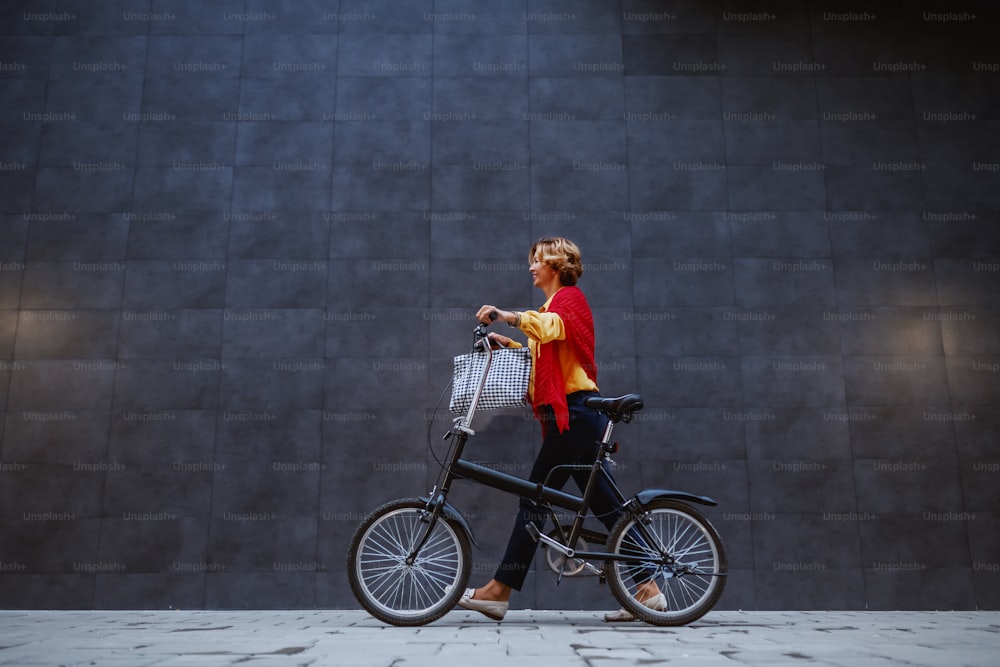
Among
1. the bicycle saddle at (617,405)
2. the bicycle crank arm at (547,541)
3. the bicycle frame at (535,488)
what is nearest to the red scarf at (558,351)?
the bicycle saddle at (617,405)

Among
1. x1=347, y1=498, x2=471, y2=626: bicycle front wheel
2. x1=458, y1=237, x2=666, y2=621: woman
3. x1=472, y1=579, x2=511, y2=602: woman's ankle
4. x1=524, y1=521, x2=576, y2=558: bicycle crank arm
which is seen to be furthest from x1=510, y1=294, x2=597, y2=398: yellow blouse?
x1=472, y1=579, x2=511, y2=602: woman's ankle

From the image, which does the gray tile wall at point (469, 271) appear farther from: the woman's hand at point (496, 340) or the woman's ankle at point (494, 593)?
the woman's hand at point (496, 340)

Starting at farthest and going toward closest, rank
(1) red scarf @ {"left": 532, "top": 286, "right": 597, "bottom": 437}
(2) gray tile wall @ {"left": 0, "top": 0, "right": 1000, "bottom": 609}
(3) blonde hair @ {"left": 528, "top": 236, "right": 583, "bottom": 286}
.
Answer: (2) gray tile wall @ {"left": 0, "top": 0, "right": 1000, "bottom": 609} < (3) blonde hair @ {"left": 528, "top": 236, "right": 583, "bottom": 286} < (1) red scarf @ {"left": 532, "top": 286, "right": 597, "bottom": 437}

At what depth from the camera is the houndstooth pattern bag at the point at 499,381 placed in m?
3.29

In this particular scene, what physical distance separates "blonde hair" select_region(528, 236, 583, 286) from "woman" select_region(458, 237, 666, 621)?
0.26 feet

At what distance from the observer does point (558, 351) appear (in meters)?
3.52

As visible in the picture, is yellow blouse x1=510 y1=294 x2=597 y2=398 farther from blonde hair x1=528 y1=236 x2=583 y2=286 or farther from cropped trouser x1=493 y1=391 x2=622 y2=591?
blonde hair x1=528 y1=236 x2=583 y2=286

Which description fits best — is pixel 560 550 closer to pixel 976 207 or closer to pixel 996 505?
pixel 996 505

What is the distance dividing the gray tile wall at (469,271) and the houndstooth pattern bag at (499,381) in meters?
1.09

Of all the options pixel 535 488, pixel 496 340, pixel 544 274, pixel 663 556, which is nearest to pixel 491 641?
pixel 535 488

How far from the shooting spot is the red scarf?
3.43 m

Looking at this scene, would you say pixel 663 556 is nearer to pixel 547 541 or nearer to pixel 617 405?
pixel 547 541

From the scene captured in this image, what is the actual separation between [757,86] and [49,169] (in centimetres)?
460

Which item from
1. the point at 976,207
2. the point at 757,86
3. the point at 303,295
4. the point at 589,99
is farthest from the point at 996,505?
the point at 303,295
